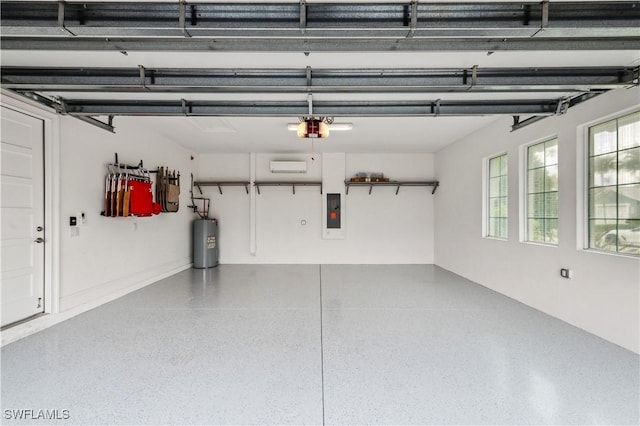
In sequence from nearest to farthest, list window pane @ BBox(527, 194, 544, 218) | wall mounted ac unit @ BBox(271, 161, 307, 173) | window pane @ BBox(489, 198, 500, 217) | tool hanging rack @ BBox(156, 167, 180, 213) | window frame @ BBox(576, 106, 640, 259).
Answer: window frame @ BBox(576, 106, 640, 259) < window pane @ BBox(527, 194, 544, 218) < window pane @ BBox(489, 198, 500, 217) < tool hanging rack @ BBox(156, 167, 180, 213) < wall mounted ac unit @ BBox(271, 161, 307, 173)

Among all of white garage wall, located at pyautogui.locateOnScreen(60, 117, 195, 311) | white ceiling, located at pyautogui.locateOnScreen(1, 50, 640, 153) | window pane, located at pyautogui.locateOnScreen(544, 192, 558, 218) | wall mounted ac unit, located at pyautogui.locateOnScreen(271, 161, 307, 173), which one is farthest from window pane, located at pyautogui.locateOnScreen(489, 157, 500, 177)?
white garage wall, located at pyautogui.locateOnScreen(60, 117, 195, 311)

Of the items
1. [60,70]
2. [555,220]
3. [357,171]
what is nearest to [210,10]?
[60,70]

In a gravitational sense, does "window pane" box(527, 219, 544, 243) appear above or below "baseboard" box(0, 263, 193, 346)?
above

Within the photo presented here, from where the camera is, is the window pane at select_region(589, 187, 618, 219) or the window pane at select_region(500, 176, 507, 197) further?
the window pane at select_region(500, 176, 507, 197)

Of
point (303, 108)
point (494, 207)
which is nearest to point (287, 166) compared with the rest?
point (303, 108)

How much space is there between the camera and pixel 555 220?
3641 millimetres

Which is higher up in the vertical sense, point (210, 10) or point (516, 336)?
point (210, 10)

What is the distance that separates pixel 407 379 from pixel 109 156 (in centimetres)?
470

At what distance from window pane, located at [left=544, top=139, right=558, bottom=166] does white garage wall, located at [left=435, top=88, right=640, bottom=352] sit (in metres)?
0.15

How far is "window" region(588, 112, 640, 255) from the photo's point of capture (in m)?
2.76

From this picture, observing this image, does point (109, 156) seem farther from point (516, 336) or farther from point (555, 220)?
point (555, 220)

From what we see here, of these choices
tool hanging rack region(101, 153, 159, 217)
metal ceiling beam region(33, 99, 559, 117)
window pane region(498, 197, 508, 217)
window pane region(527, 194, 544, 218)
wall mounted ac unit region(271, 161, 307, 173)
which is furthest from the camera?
wall mounted ac unit region(271, 161, 307, 173)

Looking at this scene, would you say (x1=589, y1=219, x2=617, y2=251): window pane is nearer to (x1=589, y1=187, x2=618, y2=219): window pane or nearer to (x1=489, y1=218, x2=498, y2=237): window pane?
(x1=589, y1=187, x2=618, y2=219): window pane

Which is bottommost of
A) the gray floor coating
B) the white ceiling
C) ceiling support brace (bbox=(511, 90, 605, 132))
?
the gray floor coating
